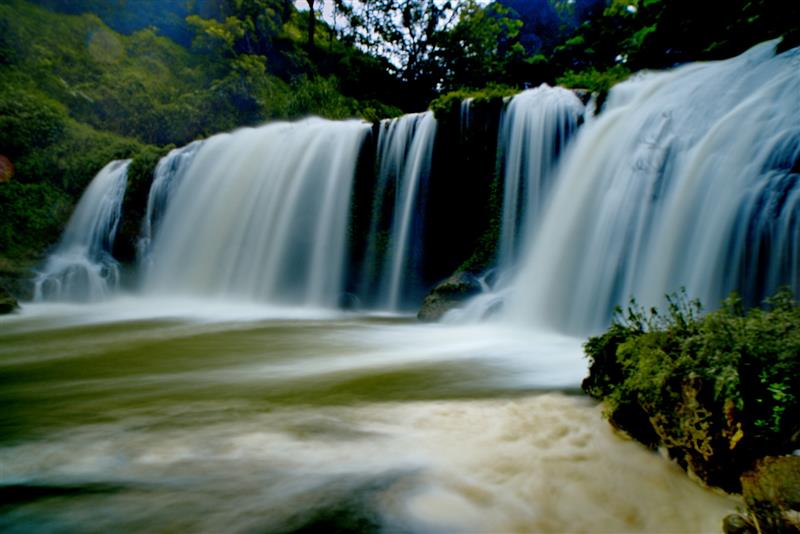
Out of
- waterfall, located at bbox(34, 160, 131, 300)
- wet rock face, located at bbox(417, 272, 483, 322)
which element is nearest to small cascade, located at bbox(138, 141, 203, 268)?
waterfall, located at bbox(34, 160, 131, 300)

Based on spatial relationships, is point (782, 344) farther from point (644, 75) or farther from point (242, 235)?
point (242, 235)

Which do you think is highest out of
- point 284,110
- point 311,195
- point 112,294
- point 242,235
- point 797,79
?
point 284,110

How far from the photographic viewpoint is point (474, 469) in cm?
264

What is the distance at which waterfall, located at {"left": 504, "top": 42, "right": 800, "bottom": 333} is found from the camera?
16.2 ft

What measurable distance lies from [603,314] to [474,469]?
173 inches

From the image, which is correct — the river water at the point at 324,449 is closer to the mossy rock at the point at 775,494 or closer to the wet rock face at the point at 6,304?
the mossy rock at the point at 775,494

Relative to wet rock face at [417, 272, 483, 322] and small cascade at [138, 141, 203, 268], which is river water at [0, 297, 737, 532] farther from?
small cascade at [138, 141, 203, 268]

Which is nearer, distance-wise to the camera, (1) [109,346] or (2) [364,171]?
(1) [109,346]

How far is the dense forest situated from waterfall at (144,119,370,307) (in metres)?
2.24

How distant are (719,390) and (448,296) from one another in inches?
241

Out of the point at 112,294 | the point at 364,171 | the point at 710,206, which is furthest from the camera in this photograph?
the point at 112,294

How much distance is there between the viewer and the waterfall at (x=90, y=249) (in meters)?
11.9

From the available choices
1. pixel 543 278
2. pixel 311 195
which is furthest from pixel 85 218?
pixel 543 278

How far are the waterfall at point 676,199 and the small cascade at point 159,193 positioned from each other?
9699 mm
